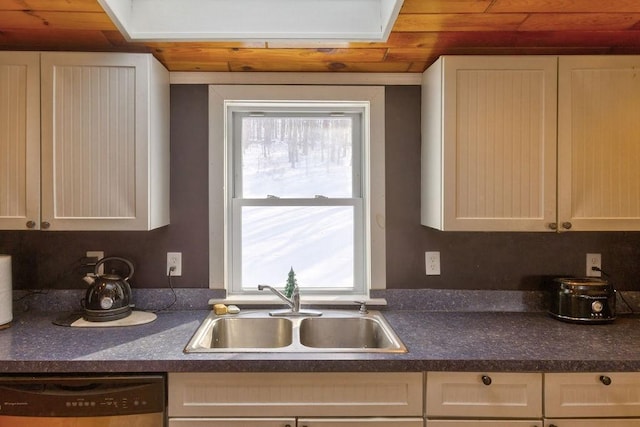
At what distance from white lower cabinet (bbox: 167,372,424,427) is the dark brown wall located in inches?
28.1

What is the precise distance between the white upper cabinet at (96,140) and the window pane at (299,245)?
613 mm

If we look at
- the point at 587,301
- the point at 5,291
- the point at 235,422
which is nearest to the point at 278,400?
the point at 235,422

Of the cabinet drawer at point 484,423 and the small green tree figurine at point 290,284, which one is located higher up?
the small green tree figurine at point 290,284

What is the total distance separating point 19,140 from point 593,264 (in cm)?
274

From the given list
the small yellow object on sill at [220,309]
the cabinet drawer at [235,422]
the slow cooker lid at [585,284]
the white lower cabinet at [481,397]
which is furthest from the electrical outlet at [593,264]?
the small yellow object on sill at [220,309]

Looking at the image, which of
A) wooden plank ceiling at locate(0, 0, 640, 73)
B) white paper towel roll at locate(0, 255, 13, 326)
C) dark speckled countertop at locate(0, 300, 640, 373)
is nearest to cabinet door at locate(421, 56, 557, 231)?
wooden plank ceiling at locate(0, 0, 640, 73)

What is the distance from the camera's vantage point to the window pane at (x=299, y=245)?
2221mm

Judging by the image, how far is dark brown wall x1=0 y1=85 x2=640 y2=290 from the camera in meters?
2.08

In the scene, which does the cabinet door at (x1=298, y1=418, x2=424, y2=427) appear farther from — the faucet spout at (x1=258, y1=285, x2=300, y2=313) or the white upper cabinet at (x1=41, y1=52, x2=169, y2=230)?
the white upper cabinet at (x1=41, y1=52, x2=169, y2=230)

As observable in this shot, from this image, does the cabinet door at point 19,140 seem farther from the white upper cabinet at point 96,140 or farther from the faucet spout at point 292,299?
the faucet spout at point 292,299

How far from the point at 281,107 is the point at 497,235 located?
1.30 m

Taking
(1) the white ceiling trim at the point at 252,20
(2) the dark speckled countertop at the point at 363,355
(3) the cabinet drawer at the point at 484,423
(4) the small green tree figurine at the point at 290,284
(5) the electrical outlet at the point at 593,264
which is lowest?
(3) the cabinet drawer at the point at 484,423

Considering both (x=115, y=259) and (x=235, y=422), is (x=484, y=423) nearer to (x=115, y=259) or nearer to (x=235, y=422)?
(x=235, y=422)

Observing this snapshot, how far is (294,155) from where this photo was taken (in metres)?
2.23
